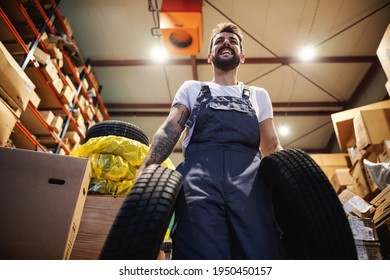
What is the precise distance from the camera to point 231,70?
2031 mm

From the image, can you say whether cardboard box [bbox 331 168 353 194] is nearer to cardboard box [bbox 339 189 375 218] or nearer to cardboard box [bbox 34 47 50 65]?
cardboard box [bbox 339 189 375 218]

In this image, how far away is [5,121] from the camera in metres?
2.83

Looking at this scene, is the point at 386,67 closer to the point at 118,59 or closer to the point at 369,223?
the point at 369,223

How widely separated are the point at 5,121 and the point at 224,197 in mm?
2682

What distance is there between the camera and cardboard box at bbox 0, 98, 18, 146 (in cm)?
279

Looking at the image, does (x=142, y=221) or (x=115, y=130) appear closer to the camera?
(x=142, y=221)

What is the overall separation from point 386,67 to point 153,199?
13.0 ft

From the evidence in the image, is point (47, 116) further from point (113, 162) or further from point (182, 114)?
point (182, 114)

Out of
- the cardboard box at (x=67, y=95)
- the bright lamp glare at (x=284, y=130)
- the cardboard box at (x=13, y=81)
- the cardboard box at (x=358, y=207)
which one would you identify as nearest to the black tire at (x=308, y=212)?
the cardboard box at (x=358, y=207)

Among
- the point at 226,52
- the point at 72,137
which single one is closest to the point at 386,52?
the point at 226,52

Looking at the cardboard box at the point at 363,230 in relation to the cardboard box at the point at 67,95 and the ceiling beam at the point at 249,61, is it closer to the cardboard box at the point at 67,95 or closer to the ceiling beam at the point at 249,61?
the ceiling beam at the point at 249,61

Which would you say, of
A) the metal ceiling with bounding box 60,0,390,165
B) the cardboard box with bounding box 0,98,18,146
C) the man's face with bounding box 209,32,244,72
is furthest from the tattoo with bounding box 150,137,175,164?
the metal ceiling with bounding box 60,0,390,165

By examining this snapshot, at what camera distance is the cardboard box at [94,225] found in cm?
178

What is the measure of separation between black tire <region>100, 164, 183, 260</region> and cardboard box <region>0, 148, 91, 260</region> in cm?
75
